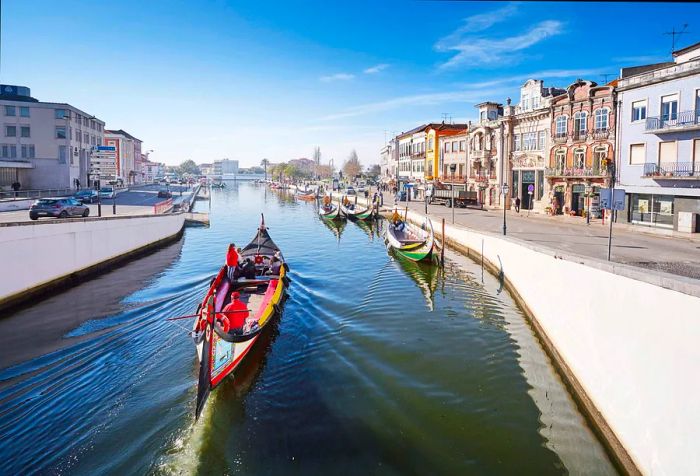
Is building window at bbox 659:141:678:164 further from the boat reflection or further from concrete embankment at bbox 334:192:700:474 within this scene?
concrete embankment at bbox 334:192:700:474

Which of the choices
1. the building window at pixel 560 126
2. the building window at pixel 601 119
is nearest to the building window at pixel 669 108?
the building window at pixel 601 119

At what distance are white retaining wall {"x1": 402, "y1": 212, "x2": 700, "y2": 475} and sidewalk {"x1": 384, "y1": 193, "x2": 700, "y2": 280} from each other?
3.85ft

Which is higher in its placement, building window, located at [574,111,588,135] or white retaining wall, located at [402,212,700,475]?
building window, located at [574,111,588,135]

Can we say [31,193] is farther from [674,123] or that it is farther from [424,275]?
[674,123]

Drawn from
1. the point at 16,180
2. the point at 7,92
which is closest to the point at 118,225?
the point at 16,180

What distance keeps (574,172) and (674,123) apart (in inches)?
433

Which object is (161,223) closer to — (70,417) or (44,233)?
(44,233)

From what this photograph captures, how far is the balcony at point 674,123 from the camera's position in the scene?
2936 cm

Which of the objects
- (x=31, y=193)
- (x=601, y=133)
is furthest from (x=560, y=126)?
(x=31, y=193)

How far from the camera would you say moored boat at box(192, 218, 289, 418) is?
12562 millimetres

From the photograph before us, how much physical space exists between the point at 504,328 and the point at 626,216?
2238 cm

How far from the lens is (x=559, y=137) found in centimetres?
4347

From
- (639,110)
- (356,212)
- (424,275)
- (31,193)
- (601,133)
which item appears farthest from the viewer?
(356,212)

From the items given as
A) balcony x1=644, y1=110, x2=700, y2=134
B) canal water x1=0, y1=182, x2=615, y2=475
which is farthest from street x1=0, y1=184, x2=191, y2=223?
balcony x1=644, y1=110, x2=700, y2=134
